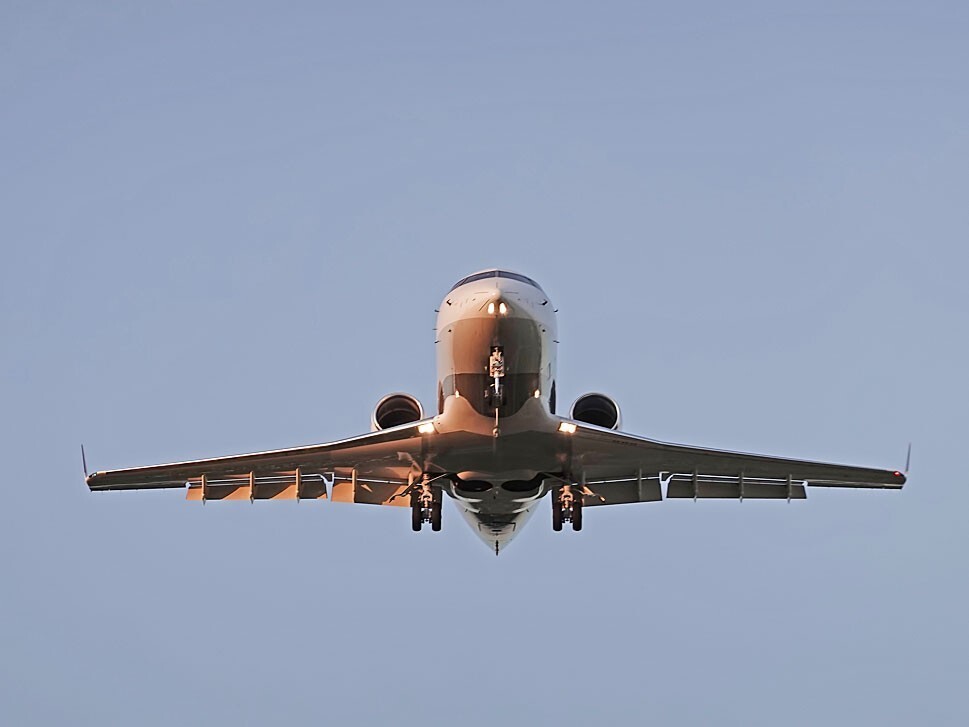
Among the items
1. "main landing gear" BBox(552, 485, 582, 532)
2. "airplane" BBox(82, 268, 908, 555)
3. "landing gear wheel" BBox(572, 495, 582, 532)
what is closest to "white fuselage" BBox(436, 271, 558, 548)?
"airplane" BBox(82, 268, 908, 555)

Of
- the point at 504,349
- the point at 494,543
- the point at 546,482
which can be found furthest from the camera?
the point at 494,543

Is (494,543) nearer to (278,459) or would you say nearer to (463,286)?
(278,459)

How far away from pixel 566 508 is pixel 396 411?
142 inches

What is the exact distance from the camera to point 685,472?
86.0ft

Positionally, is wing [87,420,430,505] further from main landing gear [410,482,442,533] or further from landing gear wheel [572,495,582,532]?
landing gear wheel [572,495,582,532]

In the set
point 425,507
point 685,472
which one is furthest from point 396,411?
point 685,472

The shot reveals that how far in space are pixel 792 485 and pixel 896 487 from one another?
200 cm

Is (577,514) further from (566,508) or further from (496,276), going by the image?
(496,276)

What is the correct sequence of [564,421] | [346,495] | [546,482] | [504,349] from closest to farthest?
[504,349] → [564,421] → [546,482] → [346,495]

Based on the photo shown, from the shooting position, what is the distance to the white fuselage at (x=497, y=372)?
21.7m

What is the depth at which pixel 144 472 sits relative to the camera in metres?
25.4

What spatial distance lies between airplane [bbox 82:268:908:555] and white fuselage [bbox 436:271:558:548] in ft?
0.07

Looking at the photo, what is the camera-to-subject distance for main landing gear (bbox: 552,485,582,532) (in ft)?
81.4

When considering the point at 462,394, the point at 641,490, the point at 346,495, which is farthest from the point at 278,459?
the point at 641,490
